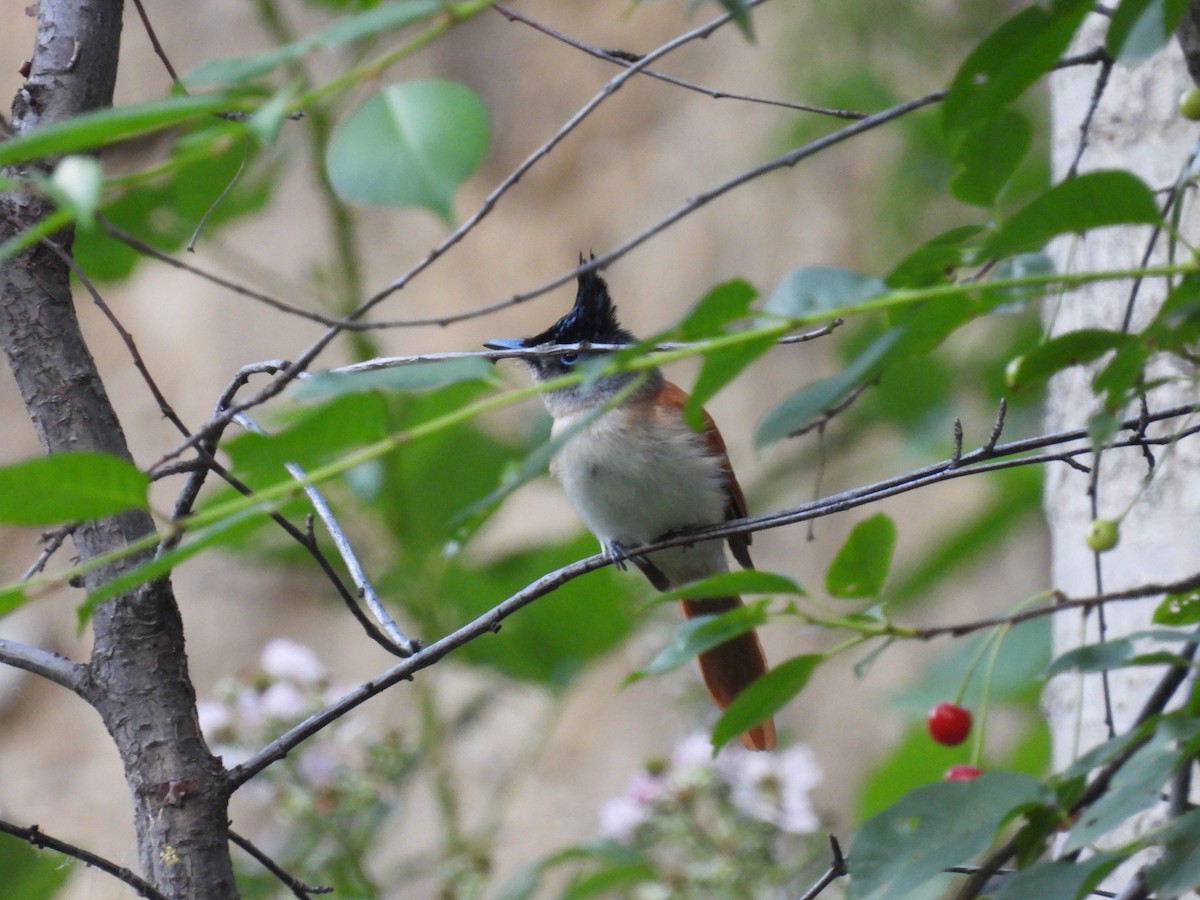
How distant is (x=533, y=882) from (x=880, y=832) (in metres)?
1.19

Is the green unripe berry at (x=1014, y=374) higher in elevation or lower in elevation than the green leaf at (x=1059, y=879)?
higher

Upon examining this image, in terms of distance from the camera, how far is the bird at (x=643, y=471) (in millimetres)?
2736

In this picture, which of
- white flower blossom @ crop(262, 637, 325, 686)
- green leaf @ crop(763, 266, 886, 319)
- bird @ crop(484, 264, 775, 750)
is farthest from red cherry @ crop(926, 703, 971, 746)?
white flower blossom @ crop(262, 637, 325, 686)

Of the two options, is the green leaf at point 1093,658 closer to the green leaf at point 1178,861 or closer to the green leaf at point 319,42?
the green leaf at point 1178,861

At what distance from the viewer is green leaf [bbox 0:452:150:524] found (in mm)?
769

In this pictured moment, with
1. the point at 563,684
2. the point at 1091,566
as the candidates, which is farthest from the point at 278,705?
the point at 1091,566

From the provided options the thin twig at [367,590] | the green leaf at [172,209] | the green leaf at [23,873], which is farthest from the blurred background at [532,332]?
the thin twig at [367,590]

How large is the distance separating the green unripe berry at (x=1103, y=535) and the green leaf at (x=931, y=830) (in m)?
0.22

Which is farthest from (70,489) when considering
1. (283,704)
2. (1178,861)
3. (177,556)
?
(283,704)

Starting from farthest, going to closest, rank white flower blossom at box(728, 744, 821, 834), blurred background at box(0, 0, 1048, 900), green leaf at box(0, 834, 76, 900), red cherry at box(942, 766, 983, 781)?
1. blurred background at box(0, 0, 1048, 900)
2. white flower blossom at box(728, 744, 821, 834)
3. green leaf at box(0, 834, 76, 900)
4. red cherry at box(942, 766, 983, 781)

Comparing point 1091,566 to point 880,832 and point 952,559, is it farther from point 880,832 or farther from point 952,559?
point 880,832

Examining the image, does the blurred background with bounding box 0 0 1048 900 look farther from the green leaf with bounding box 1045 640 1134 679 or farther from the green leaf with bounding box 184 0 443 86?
the green leaf with bounding box 184 0 443 86

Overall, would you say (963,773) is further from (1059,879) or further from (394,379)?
(394,379)

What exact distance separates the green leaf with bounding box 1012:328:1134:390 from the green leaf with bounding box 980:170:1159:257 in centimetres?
8
